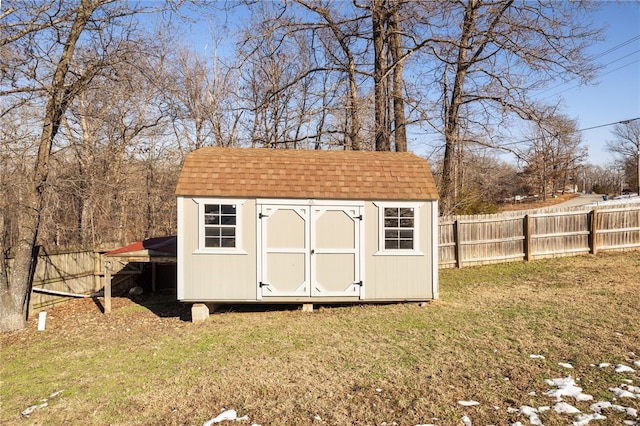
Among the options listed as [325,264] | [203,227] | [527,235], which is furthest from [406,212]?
[527,235]

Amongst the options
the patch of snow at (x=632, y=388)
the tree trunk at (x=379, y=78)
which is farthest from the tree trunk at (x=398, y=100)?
the patch of snow at (x=632, y=388)

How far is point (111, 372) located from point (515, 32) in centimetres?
1466

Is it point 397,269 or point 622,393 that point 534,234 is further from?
point 622,393

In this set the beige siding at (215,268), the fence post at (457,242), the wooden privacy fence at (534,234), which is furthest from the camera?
the wooden privacy fence at (534,234)

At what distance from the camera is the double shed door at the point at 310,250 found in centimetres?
772

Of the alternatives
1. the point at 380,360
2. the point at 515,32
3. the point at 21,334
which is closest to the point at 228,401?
the point at 380,360

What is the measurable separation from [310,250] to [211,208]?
2.12 meters

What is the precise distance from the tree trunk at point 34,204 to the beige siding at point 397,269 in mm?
6604

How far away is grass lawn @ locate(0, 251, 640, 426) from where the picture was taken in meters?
3.90

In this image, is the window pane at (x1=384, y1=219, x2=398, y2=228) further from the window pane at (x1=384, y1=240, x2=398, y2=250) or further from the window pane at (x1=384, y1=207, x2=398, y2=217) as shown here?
the window pane at (x1=384, y1=240, x2=398, y2=250)

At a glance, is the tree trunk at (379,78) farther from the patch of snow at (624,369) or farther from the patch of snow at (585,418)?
the patch of snow at (585,418)

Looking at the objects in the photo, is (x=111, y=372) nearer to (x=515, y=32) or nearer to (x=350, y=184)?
(x=350, y=184)

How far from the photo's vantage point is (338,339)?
20.1 feet

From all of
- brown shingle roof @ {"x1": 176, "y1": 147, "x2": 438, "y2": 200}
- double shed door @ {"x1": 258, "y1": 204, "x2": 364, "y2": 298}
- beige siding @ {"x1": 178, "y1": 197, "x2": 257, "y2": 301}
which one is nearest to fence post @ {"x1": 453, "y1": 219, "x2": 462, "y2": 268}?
brown shingle roof @ {"x1": 176, "y1": 147, "x2": 438, "y2": 200}
